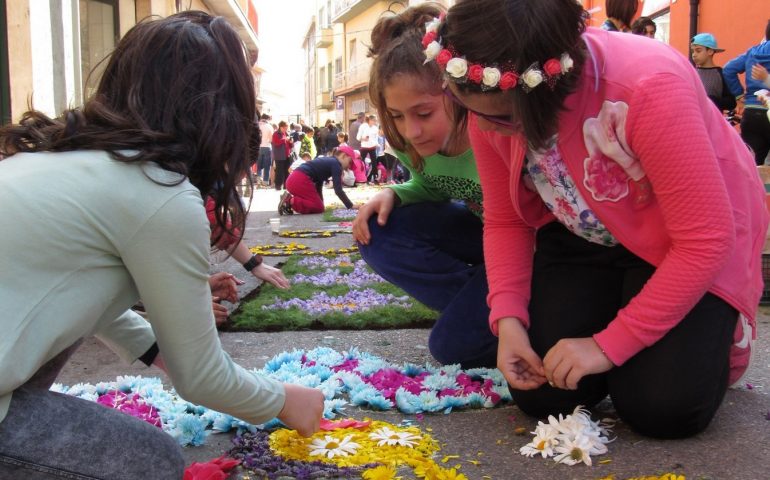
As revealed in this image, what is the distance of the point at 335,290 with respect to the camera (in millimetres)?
4156

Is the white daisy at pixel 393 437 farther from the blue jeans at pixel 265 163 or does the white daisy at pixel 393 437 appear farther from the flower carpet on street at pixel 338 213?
the blue jeans at pixel 265 163

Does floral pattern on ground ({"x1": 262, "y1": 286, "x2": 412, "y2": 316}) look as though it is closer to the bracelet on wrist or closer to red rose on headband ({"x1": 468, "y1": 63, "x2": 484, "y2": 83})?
the bracelet on wrist

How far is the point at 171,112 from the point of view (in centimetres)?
149

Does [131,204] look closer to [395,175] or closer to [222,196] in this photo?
[222,196]

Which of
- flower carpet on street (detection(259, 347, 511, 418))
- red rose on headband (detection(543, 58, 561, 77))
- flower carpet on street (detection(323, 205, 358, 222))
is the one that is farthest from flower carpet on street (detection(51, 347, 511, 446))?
flower carpet on street (detection(323, 205, 358, 222))

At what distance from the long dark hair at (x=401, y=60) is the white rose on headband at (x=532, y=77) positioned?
716mm

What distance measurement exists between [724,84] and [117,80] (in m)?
6.41

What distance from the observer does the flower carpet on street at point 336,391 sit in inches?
79.3

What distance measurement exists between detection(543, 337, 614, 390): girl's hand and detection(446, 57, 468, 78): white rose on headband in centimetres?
70

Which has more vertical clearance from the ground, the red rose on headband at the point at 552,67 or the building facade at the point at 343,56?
the red rose on headband at the point at 552,67

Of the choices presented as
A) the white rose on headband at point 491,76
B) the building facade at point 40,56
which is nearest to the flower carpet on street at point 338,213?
the building facade at point 40,56

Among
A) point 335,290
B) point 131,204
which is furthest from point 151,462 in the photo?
point 335,290

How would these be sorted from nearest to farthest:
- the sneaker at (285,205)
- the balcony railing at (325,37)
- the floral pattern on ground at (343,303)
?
the floral pattern on ground at (343,303) → the sneaker at (285,205) → the balcony railing at (325,37)

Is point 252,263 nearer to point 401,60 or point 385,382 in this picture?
point 385,382
